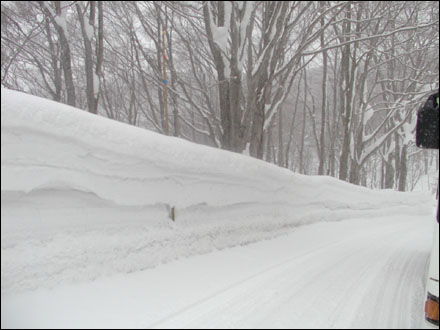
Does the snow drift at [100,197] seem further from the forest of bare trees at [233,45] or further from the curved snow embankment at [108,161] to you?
the forest of bare trees at [233,45]

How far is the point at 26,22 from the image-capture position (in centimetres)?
555

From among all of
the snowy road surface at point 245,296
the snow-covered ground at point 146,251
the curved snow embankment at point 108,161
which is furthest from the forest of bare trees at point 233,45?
the snowy road surface at point 245,296

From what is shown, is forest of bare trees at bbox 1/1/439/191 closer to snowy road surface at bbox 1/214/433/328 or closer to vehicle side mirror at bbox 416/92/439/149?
vehicle side mirror at bbox 416/92/439/149

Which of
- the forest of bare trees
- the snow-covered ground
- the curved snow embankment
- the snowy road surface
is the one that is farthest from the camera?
the forest of bare trees

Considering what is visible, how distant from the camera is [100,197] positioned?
11.9 feet

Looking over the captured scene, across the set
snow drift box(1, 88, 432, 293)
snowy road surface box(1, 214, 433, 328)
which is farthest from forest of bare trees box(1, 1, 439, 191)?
snowy road surface box(1, 214, 433, 328)

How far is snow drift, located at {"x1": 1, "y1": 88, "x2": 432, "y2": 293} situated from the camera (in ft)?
9.80

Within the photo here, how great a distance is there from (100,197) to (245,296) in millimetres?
1962

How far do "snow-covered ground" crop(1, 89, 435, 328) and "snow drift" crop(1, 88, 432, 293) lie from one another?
13 mm

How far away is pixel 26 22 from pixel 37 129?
3552 millimetres

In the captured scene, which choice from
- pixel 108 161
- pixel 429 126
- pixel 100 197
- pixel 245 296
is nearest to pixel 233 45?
pixel 108 161

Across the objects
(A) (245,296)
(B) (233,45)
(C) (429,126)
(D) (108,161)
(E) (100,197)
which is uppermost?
(B) (233,45)

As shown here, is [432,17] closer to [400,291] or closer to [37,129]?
[400,291]

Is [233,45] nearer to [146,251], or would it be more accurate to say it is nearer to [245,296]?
[146,251]
